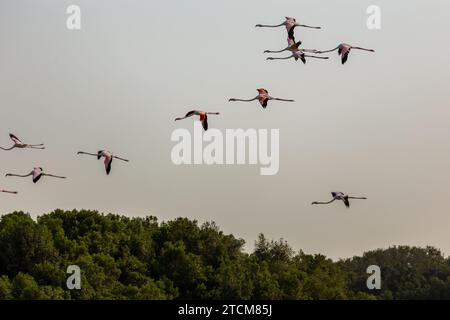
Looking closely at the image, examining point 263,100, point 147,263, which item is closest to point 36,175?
point 263,100

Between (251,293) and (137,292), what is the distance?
28.5 ft

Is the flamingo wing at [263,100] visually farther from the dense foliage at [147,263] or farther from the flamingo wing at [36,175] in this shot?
the dense foliage at [147,263]

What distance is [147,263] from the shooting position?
140750mm

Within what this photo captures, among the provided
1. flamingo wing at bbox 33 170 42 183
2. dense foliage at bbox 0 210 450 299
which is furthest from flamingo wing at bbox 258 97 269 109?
dense foliage at bbox 0 210 450 299

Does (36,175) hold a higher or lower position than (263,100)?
lower

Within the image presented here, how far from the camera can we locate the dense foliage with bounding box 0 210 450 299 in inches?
5113

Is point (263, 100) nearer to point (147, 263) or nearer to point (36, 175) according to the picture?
point (36, 175)

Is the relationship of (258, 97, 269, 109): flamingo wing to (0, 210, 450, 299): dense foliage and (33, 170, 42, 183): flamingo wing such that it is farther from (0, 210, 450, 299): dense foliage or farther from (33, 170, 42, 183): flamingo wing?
(0, 210, 450, 299): dense foliage

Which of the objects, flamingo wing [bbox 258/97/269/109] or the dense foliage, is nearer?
flamingo wing [bbox 258/97/269/109]

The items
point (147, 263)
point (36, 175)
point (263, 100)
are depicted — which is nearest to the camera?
point (36, 175)

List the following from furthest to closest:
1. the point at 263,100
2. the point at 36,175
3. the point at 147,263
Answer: the point at 147,263 < the point at 263,100 < the point at 36,175

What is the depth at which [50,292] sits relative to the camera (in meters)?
122
